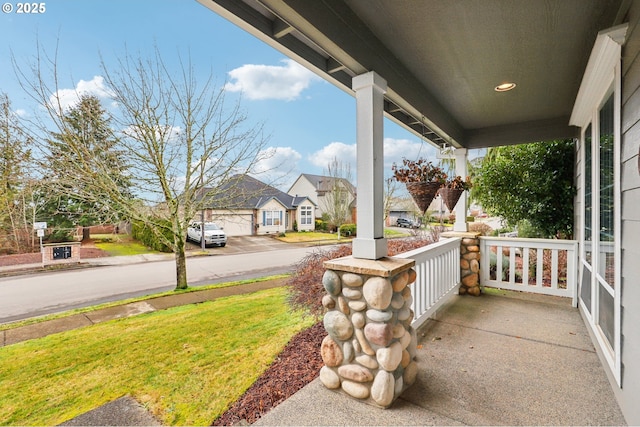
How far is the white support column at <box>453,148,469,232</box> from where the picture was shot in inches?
156

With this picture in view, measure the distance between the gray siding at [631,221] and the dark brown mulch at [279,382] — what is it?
1.75 meters

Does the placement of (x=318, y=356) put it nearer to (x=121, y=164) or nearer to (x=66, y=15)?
(x=121, y=164)

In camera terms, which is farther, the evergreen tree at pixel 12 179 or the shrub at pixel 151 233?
the shrub at pixel 151 233

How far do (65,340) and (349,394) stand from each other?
3.84 m

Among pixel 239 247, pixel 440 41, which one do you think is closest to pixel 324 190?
pixel 239 247

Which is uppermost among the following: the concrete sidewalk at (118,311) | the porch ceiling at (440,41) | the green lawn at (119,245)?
the porch ceiling at (440,41)

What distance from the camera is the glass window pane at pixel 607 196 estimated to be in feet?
5.84

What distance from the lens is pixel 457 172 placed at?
4066 mm

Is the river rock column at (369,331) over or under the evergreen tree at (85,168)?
under

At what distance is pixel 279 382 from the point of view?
2.05 m

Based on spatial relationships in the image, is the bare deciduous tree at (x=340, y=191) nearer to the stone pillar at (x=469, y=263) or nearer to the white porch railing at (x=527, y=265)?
the white porch railing at (x=527, y=265)

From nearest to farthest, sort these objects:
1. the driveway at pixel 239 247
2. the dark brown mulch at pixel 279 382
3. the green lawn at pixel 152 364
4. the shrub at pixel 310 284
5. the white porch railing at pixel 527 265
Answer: the dark brown mulch at pixel 279 382 < the green lawn at pixel 152 364 < the shrub at pixel 310 284 < the white porch railing at pixel 527 265 < the driveway at pixel 239 247

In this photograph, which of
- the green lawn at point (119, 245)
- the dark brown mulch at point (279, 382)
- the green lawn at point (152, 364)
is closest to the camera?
the dark brown mulch at point (279, 382)

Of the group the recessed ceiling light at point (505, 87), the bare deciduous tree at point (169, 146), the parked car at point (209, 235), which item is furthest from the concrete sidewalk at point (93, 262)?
the recessed ceiling light at point (505, 87)
